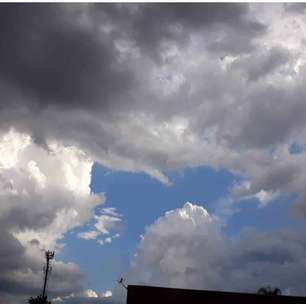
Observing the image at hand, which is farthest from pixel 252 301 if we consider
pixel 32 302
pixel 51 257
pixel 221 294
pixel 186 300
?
pixel 32 302

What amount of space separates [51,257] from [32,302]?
23.1ft

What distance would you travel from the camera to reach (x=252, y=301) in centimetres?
2998

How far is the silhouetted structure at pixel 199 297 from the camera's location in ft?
98.0

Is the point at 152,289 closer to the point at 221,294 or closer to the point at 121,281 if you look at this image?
the point at 121,281

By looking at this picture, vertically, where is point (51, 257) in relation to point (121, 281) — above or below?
above

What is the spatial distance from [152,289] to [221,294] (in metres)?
5.20

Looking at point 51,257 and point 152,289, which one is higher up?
point 51,257

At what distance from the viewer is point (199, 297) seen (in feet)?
99.0

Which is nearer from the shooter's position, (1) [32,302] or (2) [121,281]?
(2) [121,281]

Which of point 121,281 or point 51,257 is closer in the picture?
point 121,281

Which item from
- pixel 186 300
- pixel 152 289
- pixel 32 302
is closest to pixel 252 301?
pixel 186 300

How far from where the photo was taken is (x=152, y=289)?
30094 mm

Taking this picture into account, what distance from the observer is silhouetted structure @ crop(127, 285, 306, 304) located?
29859 millimetres

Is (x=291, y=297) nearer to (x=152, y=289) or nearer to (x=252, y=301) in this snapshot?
(x=252, y=301)
